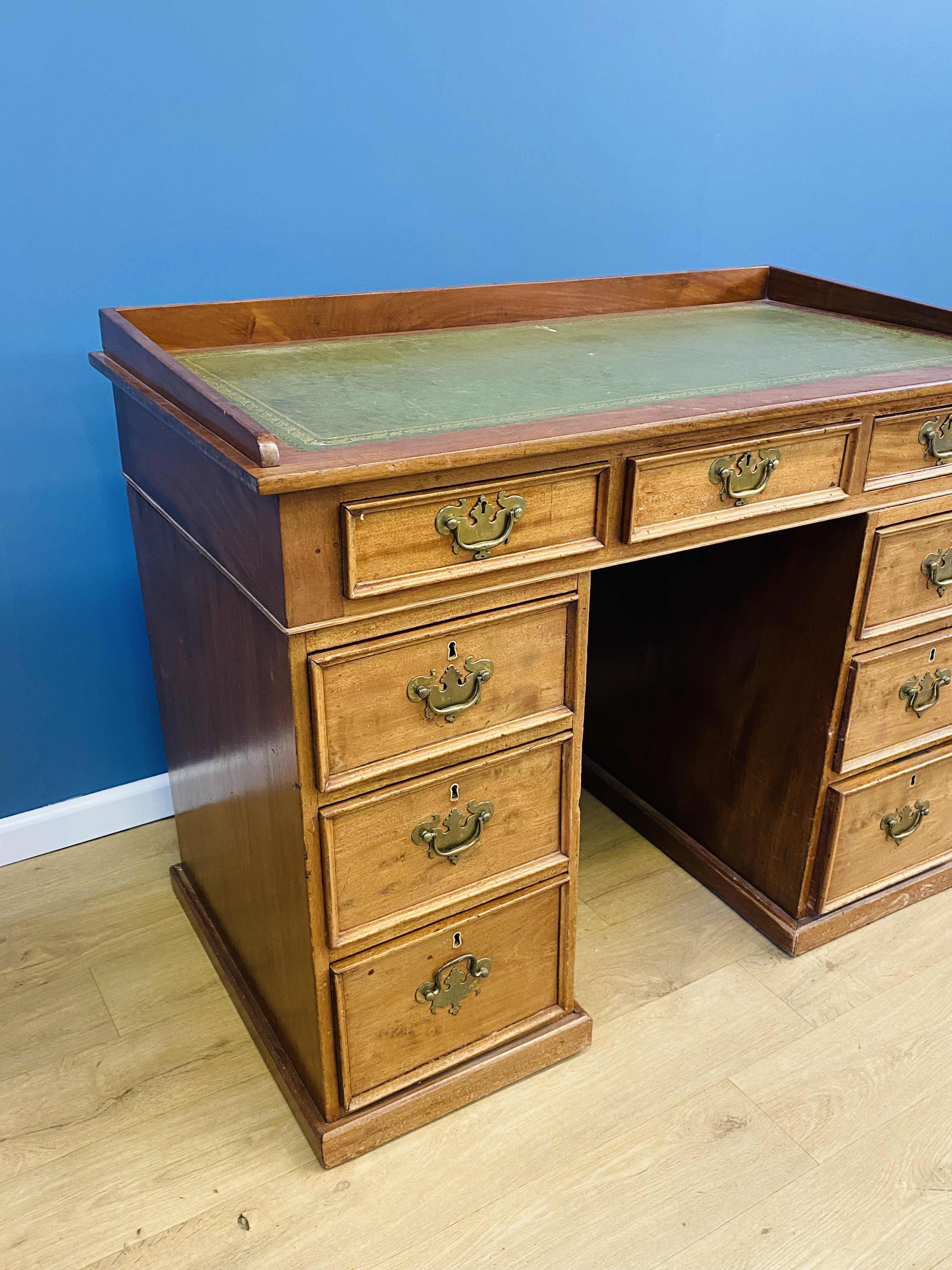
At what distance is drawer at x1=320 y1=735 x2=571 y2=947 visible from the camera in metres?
1.18

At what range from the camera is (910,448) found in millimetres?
1396

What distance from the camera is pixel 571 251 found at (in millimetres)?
1977

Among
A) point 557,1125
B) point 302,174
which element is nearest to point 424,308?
point 302,174

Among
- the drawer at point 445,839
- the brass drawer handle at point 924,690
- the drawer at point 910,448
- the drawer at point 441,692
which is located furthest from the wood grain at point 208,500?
the brass drawer handle at point 924,690

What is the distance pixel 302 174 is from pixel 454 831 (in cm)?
108

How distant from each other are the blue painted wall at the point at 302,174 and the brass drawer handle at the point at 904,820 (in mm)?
1133

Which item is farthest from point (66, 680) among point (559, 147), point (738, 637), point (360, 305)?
point (559, 147)

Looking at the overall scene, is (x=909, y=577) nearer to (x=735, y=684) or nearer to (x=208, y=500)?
(x=735, y=684)

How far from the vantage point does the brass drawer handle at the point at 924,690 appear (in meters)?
1.60

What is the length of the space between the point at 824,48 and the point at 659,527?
1.47 metres

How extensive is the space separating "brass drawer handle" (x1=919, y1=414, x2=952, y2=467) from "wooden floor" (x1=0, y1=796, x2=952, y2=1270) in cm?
81

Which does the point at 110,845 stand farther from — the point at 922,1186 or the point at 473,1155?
the point at 922,1186

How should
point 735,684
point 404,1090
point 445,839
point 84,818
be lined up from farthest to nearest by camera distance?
1. point 84,818
2. point 735,684
3. point 404,1090
4. point 445,839

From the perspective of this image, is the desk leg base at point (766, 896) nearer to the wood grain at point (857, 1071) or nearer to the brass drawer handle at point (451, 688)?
the wood grain at point (857, 1071)
